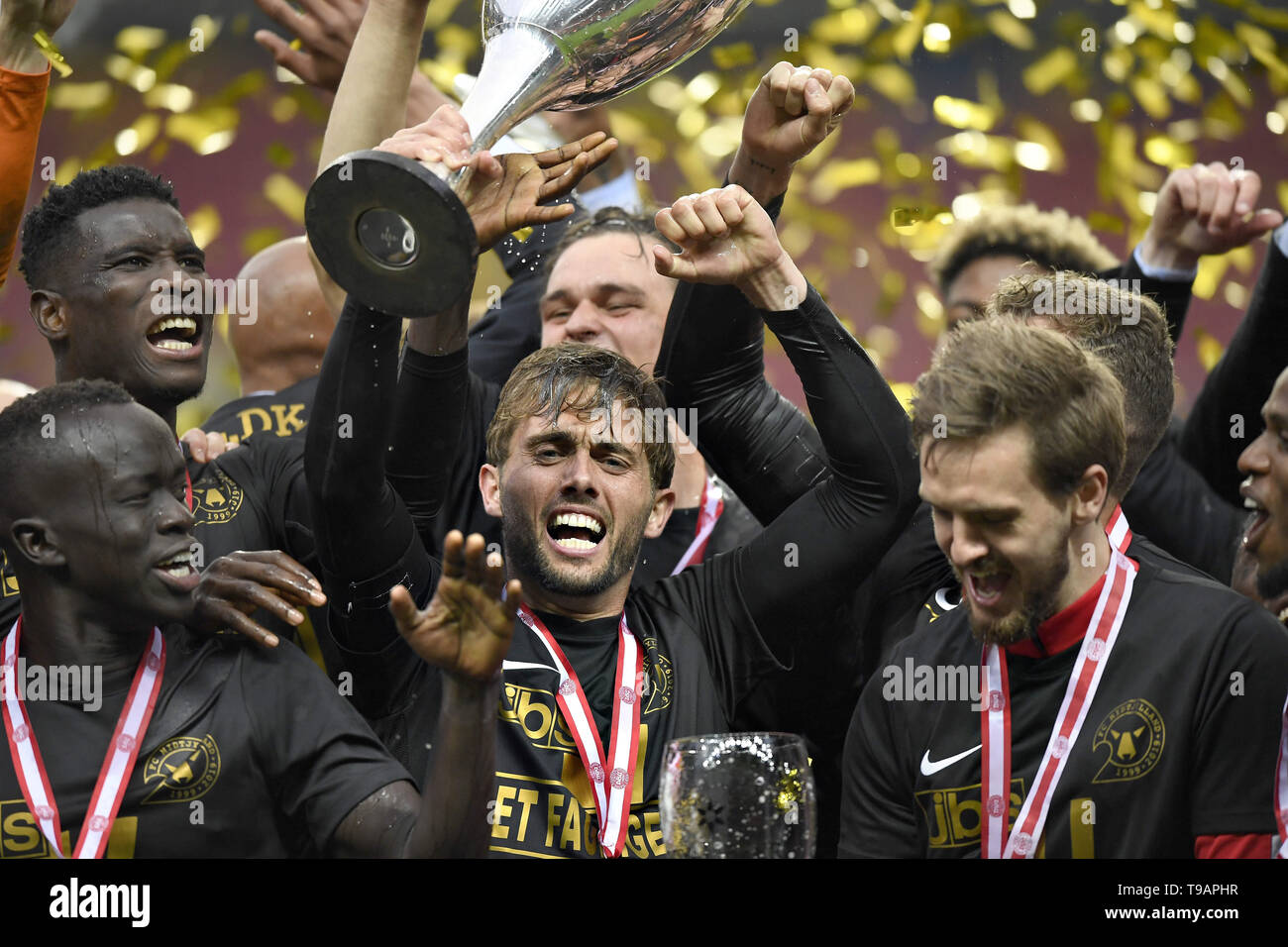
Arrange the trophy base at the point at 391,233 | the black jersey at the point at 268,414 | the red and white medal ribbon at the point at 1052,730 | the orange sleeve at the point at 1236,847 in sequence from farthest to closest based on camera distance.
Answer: the black jersey at the point at 268,414 → the red and white medal ribbon at the point at 1052,730 → the orange sleeve at the point at 1236,847 → the trophy base at the point at 391,233

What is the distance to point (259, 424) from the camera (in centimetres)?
342

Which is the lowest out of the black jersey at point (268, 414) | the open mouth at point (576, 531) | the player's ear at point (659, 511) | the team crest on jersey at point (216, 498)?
the open mouth at point (576, 531)

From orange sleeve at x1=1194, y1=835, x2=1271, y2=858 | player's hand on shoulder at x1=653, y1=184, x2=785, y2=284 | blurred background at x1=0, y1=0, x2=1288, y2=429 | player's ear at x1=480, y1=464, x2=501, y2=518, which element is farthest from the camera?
blurred background at x1=0, y1=0, x2=1288, y2=429

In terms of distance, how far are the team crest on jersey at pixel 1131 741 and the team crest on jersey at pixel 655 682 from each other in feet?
2.10

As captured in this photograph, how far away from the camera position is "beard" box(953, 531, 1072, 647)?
2.22m

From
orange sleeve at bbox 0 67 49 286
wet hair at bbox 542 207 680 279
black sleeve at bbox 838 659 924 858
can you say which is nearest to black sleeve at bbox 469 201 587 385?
wet hair at bbox 542 207 680 279

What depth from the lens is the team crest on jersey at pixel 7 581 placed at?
8.39ft

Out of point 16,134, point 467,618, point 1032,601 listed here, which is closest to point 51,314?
point 16,134

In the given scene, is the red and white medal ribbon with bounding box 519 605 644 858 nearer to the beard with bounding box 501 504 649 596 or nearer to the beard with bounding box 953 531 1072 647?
the beard with bounding box 501 504 649 596

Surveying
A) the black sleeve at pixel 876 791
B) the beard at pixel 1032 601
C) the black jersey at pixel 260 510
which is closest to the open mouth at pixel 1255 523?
the beard at pixel 1032 601

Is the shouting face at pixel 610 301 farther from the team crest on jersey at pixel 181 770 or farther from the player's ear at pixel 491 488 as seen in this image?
the team crest on jersey at pixel 181 770

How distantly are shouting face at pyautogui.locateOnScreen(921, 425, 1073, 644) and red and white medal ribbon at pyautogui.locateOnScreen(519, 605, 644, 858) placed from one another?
523 mm
